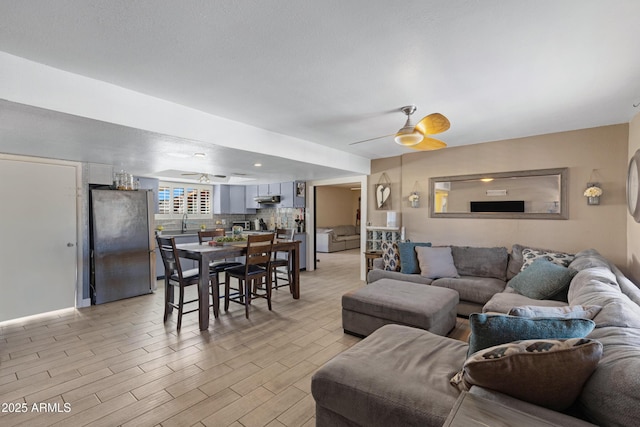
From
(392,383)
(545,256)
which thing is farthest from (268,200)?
(392,383)

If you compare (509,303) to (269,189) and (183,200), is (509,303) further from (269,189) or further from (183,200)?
(183,200)

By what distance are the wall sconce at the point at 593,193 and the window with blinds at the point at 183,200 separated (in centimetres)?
739

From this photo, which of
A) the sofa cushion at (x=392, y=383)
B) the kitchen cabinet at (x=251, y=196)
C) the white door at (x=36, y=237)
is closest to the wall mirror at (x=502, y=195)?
the sofa cushion at (x=392, y=383)

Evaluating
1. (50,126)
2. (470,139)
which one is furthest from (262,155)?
(470,139)

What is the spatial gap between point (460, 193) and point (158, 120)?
4.18 meters

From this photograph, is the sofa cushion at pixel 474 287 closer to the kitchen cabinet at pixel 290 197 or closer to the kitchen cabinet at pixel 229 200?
the kitchen cabinet at pixel 290 197

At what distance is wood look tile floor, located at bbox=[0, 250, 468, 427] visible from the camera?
1901mm

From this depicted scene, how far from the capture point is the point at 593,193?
3.40 meters

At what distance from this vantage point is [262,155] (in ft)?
12.0

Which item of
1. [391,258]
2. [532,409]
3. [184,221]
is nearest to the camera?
[532,409]

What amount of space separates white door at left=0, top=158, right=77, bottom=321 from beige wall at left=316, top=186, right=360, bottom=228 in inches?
243

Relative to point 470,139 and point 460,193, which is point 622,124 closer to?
point 470,139

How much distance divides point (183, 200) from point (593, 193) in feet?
24.9

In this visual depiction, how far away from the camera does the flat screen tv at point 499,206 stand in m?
4.01
